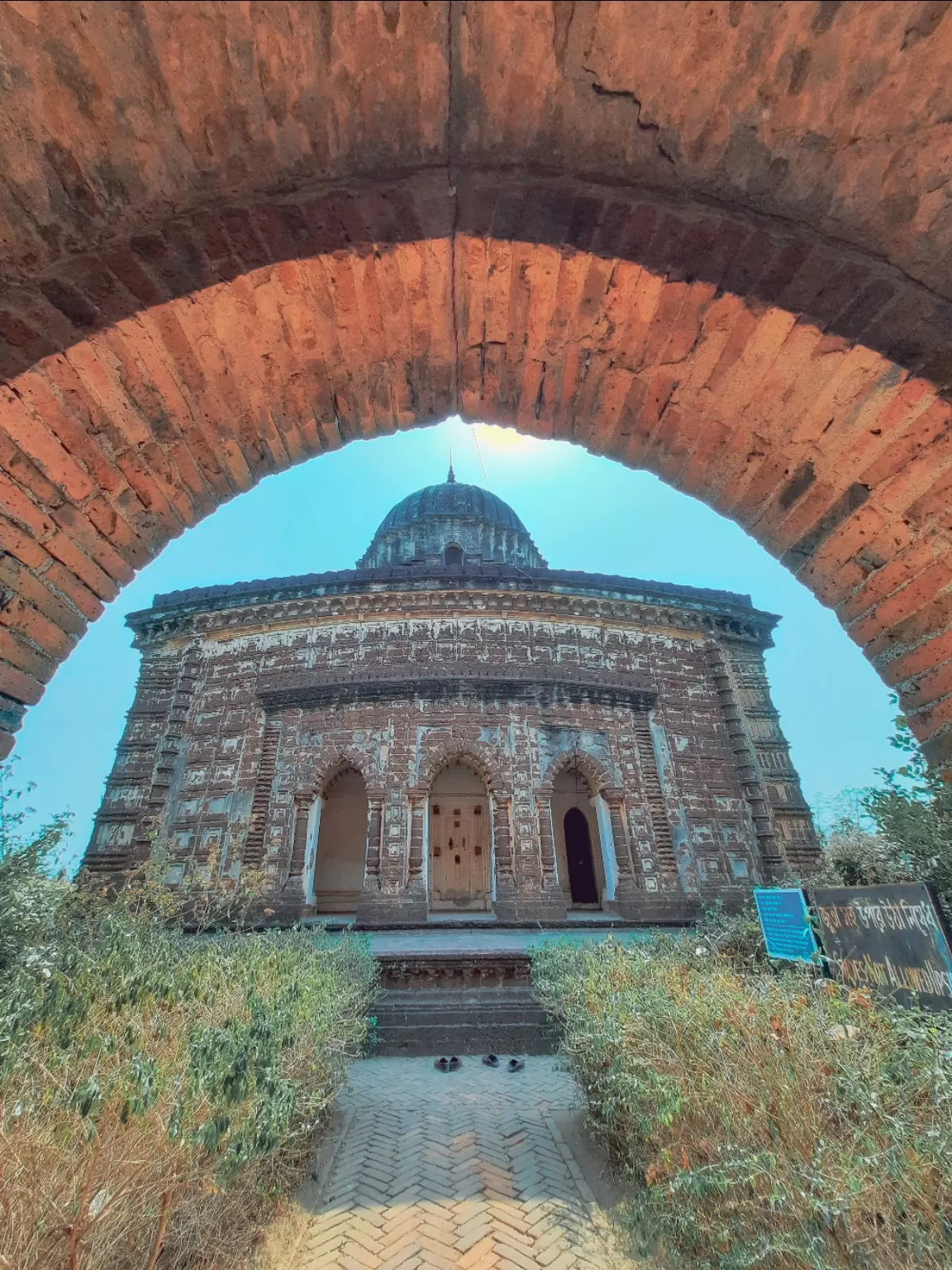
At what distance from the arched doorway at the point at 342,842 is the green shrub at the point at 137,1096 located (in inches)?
357

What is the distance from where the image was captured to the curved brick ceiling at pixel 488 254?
173 centimetres

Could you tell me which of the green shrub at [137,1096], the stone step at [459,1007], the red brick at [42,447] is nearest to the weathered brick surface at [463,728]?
the stone step at [459,1007]

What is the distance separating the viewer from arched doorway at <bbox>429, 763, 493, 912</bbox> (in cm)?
1292

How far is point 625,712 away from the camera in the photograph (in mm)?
12859

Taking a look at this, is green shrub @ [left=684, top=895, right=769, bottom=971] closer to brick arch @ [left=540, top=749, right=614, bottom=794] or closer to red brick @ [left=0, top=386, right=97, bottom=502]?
brick arch @ [left=540, top=749, right=614, bottom=794]

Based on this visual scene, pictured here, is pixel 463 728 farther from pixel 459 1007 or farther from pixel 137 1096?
pixel 137 1096

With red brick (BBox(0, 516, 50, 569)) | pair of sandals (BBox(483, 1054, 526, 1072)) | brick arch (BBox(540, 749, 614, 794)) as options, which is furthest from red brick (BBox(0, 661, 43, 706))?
brick arch (BBox(540, 749, 614, 794))

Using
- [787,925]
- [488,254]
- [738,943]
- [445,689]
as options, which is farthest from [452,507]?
[488,254]

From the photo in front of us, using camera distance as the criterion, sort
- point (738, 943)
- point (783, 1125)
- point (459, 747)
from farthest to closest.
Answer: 1. point (459, 747)
2. point (738, 943)
3. point (783, 1125)

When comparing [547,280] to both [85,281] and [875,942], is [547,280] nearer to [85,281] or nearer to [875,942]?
[85,281]

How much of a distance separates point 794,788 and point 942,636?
1231cm

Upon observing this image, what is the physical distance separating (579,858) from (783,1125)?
1241 cm

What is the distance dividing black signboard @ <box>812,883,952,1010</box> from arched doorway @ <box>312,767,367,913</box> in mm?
10480

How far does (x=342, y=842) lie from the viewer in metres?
14.3
